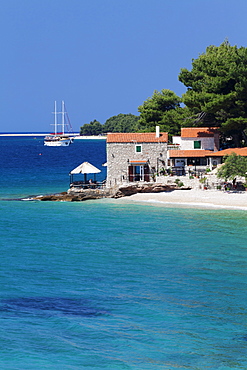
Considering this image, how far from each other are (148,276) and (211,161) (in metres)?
34.5

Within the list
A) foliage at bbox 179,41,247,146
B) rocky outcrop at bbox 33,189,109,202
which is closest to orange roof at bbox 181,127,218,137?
foliage at bbox 179,41,247,146

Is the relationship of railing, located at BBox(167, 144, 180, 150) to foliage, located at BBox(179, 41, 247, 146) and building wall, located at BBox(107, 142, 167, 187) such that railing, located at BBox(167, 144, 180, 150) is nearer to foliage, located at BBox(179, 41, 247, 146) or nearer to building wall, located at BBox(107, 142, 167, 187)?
building wall, located at BBox(107, 142, 167, 187)

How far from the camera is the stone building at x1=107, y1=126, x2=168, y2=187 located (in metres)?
61.0

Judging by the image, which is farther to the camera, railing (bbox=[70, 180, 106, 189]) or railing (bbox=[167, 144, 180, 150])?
railing (bbox=[167, 144, 180, 150])

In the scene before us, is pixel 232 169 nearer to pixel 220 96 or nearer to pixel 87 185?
pixel 220 96

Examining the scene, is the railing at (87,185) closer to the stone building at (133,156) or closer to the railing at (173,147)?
the stone building at (133,156)

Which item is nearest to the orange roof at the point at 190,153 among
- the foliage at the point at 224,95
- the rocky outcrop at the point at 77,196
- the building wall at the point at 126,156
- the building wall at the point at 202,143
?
the building wall at the point at 126,156

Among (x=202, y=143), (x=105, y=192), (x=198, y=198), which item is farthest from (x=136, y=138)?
(x=198, y=198)

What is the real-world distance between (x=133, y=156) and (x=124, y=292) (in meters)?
36.6

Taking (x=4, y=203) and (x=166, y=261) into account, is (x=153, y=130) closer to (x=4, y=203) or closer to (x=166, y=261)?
(x=4, y=203)

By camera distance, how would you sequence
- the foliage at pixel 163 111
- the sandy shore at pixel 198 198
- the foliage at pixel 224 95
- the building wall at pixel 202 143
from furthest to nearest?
1. the foliage at pixel 163 111
2. the building wall at pixel 202 143
3. the foliage at pixel 224 95
4. the sandy shore at pixel 198 198

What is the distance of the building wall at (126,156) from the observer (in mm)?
61125

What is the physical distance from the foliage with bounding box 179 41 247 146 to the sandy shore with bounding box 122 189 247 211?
12106mm

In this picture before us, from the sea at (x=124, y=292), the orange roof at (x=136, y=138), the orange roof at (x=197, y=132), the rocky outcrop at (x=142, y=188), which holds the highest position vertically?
the orange roof at (x=197, y=132)
